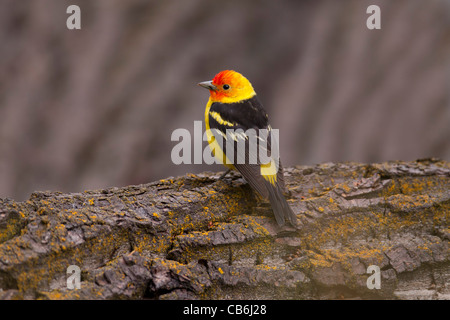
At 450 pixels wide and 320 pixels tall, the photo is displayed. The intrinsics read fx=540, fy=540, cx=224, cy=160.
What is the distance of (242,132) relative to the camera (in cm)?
411

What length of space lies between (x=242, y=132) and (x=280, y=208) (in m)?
1.08

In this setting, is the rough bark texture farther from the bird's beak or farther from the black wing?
the bird's beak

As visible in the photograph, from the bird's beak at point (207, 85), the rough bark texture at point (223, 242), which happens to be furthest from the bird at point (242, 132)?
the rough bark texture at point (223, 242)

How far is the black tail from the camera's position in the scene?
10.1 ft

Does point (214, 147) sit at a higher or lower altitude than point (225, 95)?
lower

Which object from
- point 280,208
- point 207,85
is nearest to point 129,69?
point 207,85

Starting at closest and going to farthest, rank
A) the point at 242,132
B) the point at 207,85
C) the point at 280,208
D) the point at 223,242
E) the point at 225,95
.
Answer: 1. the point at 223,242
2. the point at 280,208
3. the point at 242,132
4. the point at 207,85
5. the point at 225,95

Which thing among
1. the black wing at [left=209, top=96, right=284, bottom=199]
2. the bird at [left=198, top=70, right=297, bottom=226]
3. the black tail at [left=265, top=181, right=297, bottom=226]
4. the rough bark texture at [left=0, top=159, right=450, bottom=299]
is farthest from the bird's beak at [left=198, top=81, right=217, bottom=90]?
the black tail at [left=265, top=181, right=297, bottom=226]

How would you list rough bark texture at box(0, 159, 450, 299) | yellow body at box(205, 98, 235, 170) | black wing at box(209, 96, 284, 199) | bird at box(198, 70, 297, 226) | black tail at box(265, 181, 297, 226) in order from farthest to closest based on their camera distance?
yellow body at box(205, 98, 235, 170), black wing at box(209, 96, 284, 199), bird at box(198, 70, 297, 226), black tail at box(265, 181, 297, 226), rough bark texture at box(0, 159, 450, 299)

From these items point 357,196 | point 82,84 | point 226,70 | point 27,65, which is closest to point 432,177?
point 357,196

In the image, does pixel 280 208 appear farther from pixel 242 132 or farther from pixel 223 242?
pixel 242 132

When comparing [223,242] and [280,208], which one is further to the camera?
[280,208]

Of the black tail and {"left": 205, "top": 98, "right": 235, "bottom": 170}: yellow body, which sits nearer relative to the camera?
the black tail

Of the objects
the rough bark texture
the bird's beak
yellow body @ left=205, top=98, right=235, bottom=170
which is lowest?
the rough bark texture
